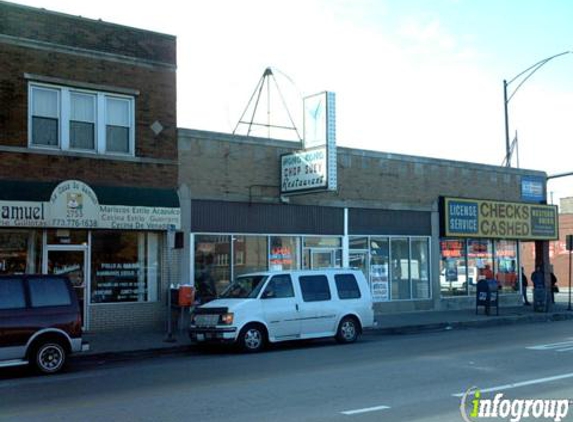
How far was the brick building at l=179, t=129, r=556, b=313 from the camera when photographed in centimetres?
2047

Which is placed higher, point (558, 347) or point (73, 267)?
point (73, 267)

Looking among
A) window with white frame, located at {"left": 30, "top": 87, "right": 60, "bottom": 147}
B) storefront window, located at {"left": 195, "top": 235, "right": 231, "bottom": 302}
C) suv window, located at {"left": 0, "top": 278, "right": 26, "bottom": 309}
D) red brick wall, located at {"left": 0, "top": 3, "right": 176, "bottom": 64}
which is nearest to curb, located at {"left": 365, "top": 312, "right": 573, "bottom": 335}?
storefront window, located at {"left": 195, "top": 235, "right": 231, "bottom": 302}

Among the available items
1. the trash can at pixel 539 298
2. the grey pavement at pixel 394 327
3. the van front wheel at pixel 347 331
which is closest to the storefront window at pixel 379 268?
the grey pavement at pixel 394 327

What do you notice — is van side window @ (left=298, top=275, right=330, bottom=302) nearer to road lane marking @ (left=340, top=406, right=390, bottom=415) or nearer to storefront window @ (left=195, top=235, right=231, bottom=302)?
storefront window @ (left=195, top=235, right=231, bottom=302)

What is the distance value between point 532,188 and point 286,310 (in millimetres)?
18068

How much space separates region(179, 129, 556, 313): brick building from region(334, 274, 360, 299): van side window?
4.66 metres

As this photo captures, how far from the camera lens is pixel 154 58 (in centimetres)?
1958

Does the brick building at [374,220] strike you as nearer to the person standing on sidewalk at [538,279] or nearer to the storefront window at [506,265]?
the storefront window at [506,265]

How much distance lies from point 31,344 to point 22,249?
5.42 m

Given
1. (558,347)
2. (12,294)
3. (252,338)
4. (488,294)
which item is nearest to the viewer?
(12,294)

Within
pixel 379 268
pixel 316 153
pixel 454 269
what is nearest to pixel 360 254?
pixel 379 268

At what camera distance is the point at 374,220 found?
2445cm

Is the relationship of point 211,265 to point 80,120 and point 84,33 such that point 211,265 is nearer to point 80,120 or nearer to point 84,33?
point 80,120

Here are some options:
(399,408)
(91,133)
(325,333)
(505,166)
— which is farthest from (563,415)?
(505,166)
